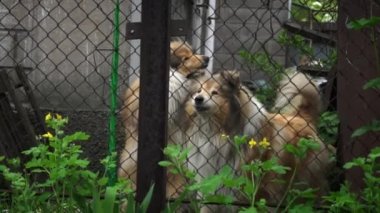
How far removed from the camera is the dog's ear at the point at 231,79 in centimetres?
562

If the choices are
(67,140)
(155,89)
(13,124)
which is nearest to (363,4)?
(155,89)

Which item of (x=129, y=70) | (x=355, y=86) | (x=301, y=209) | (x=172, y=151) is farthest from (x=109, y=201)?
(x=129, y=70)

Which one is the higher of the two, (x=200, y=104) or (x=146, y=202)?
(x=200, y=104)

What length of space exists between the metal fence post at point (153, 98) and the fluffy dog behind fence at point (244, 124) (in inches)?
56.5

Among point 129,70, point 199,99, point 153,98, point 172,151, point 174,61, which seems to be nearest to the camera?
point 172,151

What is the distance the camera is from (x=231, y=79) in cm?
562

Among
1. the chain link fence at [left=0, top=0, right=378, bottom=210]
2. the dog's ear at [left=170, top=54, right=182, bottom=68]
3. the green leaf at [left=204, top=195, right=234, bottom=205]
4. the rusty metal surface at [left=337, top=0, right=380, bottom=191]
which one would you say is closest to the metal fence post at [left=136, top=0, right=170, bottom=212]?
the green leaf at [left=204, top=195, right=234, bottom=205]

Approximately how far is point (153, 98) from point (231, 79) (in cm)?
167

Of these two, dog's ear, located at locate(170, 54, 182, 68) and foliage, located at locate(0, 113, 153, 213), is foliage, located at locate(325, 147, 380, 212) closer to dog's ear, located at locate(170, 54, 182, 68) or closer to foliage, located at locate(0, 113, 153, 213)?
foliage, located at locate(0, 113, 153, 213)

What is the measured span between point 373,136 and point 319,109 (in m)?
1.11

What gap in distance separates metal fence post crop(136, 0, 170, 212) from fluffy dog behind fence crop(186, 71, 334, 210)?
→ 1.44 meters

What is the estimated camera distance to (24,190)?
3.96 meters

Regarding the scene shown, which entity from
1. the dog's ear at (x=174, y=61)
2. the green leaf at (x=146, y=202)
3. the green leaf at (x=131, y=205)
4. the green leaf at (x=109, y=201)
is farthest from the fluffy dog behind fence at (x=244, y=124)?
the green leaf at (x=109, y=201)

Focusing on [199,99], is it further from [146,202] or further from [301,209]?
[301,209]
